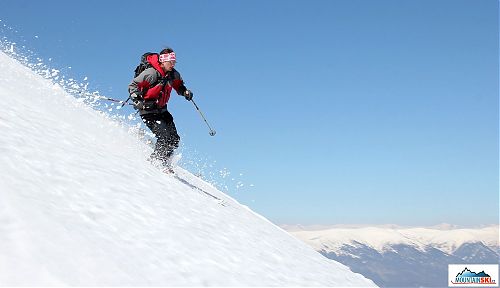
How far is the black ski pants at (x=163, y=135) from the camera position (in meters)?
10.4

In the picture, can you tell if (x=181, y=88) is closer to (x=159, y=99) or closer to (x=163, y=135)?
(x=159, y=99)

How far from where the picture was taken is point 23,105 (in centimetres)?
952

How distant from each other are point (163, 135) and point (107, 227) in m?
5.76

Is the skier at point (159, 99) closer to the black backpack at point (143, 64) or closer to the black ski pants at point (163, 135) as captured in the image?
the black ski pants at point (163, 135)

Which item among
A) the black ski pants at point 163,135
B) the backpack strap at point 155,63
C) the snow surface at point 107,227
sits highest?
the backpack strap at point 155,63

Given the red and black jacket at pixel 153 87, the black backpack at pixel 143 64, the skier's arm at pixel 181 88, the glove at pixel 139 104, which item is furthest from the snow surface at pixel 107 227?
the skier's arm at pixel 181 88

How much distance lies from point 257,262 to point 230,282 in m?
1.24

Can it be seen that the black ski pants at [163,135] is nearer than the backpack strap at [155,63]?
No

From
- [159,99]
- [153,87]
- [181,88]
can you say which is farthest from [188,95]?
[153,87]

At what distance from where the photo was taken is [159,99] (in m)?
10.4

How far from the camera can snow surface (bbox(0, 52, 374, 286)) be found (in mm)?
3695

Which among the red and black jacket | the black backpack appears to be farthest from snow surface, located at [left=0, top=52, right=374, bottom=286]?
the black backpack

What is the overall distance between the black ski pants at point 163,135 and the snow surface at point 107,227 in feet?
3.92

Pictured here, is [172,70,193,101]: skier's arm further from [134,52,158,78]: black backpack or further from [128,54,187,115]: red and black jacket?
[134,52,158,78]: black backpack
